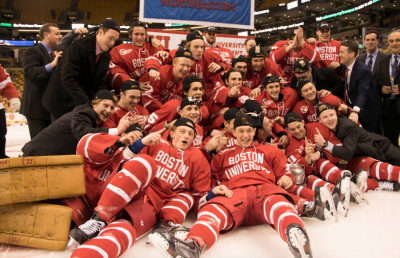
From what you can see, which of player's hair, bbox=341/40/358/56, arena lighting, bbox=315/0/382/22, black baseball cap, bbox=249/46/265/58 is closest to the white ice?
black baseball cap, bbox=249/46/265/58

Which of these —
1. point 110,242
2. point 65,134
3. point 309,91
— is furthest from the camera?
point 309,91

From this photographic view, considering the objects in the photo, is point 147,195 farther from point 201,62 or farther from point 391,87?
point 391,87

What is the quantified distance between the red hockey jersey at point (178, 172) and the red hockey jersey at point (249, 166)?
21cm

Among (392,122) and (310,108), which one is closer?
(310,108)

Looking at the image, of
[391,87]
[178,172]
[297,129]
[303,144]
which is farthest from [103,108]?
[391,87]

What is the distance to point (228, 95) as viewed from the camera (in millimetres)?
4148

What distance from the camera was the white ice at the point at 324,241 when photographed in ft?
6.63

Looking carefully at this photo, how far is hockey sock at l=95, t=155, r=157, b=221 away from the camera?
2.05 m

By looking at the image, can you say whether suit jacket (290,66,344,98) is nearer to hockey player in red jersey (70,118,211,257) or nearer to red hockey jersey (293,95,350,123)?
red hockey jersey (293,95,350,123)

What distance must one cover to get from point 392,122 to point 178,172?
404 cm

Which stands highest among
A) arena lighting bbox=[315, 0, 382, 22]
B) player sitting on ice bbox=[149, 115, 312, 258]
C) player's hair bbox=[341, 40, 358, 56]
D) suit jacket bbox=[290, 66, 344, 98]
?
arena lighting bbox=[315, 0, 382, 22]

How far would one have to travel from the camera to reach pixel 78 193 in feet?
7.13

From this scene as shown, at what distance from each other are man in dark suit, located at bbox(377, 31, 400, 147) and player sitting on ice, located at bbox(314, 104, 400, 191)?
1.14m

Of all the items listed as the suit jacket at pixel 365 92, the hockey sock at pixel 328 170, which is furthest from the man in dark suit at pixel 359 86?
the hockey sock at pixel 328 170
